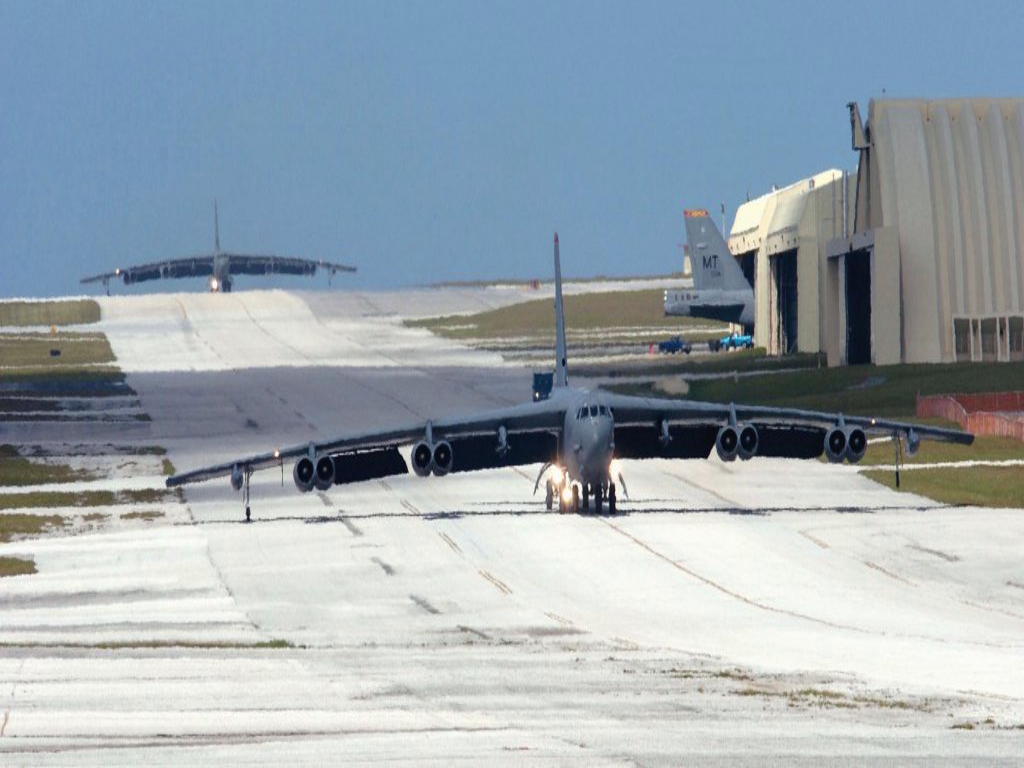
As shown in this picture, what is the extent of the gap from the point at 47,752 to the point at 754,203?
115 meters

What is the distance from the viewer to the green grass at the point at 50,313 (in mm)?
175250

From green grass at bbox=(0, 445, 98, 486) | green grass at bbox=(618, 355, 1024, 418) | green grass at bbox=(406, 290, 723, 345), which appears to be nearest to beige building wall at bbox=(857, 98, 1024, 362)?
green grass at bbox=(618, 355, 1024, 418)

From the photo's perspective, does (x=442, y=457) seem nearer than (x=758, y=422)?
Yes

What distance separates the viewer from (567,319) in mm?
163000

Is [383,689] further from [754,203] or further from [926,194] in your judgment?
[754,203]

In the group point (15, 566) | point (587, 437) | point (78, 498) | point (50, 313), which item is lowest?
point (15, 566)

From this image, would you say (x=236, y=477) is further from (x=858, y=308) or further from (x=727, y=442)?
(x=858, y=308)

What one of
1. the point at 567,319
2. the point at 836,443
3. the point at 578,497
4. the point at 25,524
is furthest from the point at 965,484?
the point at 567,319

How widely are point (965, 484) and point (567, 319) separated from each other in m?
107

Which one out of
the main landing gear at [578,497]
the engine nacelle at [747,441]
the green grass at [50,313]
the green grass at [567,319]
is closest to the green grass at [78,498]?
the main landing gear at [578,497]

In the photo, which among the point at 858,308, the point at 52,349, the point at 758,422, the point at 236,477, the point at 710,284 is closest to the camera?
the point at 236,477

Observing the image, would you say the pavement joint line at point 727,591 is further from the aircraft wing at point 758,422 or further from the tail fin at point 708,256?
the tail fin at point 708,256

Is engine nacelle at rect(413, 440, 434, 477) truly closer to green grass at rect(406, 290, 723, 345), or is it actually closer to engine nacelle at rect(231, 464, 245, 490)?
engine nacelle at rect(231, 464, 245, 490)

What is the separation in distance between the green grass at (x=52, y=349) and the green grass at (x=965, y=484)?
78.1m
